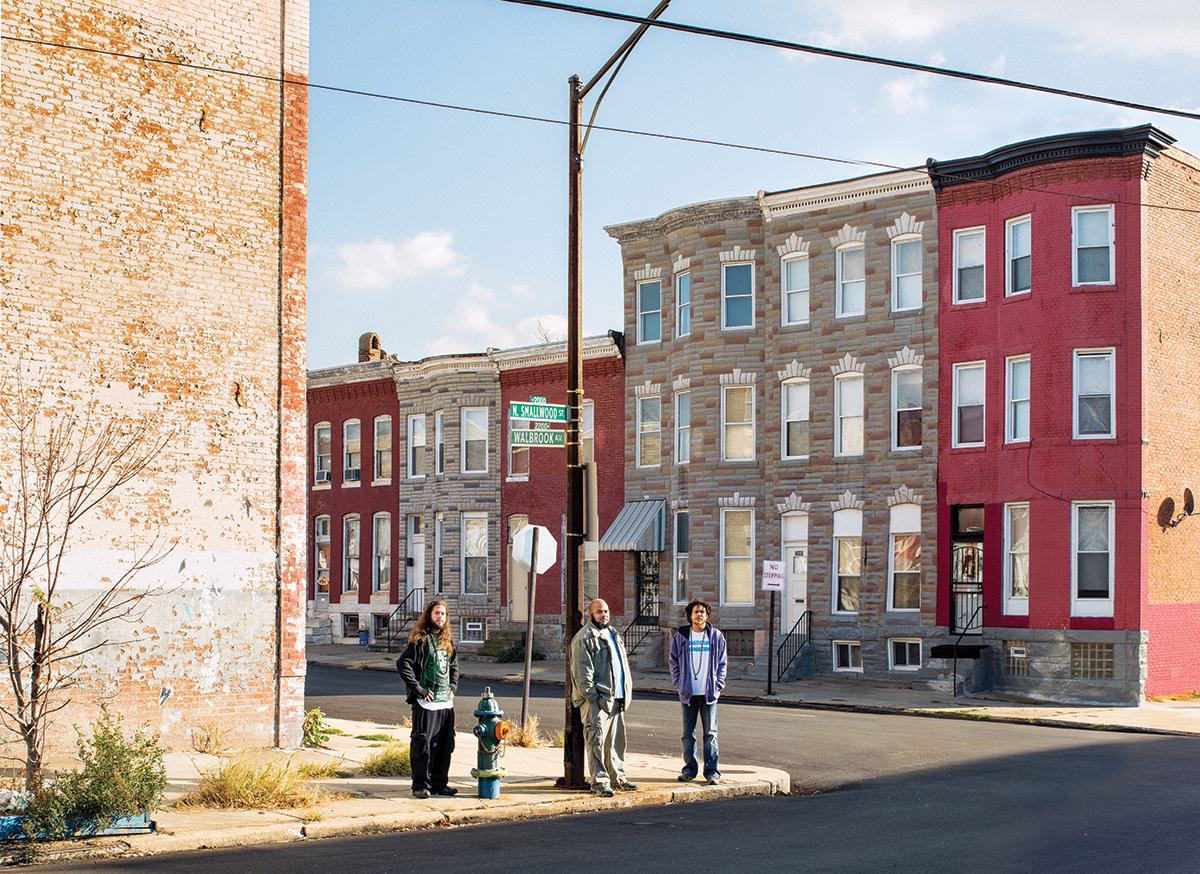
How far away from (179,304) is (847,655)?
67.4ft

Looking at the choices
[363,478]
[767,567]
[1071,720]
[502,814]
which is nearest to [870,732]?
[1071,720]

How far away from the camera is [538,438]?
15.4 m

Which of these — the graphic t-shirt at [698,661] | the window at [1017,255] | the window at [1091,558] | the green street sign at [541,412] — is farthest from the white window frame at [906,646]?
the green street sign at [541,412]

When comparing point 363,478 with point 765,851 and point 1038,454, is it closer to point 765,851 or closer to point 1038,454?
point 1038,454

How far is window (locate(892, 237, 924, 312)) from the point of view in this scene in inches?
1275

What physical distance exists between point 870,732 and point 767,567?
7915 mm

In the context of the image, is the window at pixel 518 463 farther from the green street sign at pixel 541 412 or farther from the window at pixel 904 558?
the green street sign at pixel 541 412

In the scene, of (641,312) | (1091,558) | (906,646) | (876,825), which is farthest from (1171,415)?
(876,825)

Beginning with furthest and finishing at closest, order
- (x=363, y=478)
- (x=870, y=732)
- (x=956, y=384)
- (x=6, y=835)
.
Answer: (x=363, y=478) → (x=956, y=384) → (x=870, y=732) → (x=6, y=835)

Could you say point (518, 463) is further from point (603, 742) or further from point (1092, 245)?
point (603, 742)

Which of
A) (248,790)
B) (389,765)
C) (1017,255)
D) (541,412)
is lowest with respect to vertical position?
(389,765)

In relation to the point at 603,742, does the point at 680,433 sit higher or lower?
higher

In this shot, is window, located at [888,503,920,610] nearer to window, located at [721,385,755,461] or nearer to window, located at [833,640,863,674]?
window, located at [833,640,863,674]

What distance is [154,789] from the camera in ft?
38.8
